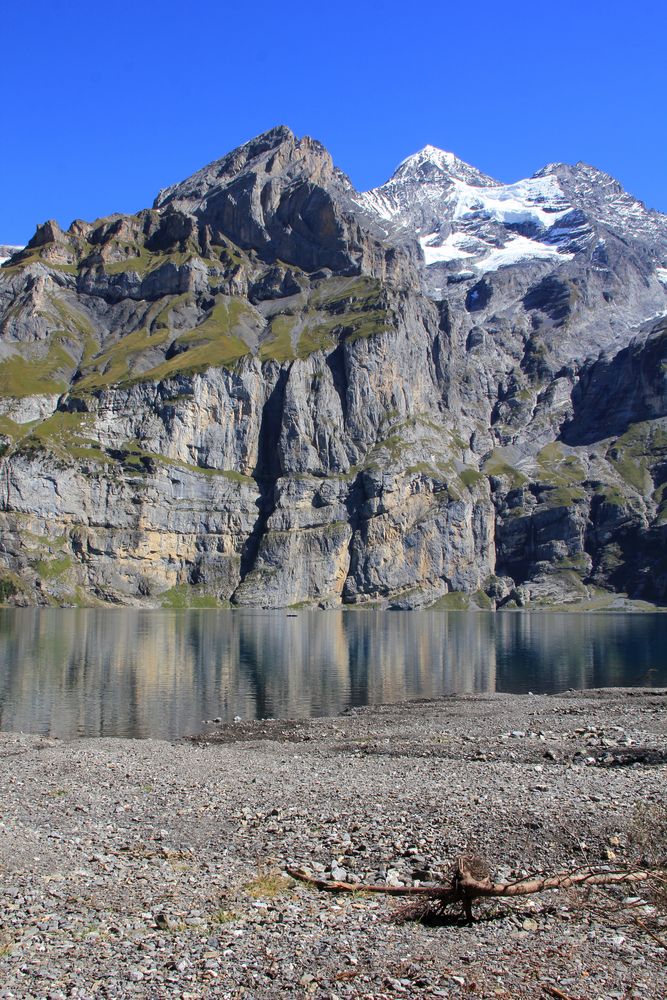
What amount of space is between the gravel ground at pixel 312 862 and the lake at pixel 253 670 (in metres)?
17.7

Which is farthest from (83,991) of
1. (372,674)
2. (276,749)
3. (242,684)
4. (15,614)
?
(15,614)

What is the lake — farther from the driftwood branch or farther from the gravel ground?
the driftwood branch

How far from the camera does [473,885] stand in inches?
715

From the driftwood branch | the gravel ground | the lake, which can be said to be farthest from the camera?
the lake

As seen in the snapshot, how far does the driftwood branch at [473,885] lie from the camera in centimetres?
1806

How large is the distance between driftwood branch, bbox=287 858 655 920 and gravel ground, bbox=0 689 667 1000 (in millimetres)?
351

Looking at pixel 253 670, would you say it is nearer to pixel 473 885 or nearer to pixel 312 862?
pixel 312 862

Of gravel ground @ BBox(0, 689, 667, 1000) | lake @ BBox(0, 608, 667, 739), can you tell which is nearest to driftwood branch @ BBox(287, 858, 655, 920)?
gravel ground @ BBox(0, 689, 667, 1000)

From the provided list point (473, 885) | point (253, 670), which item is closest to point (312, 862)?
point (473, 885)

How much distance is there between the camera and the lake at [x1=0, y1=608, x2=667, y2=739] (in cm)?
6347

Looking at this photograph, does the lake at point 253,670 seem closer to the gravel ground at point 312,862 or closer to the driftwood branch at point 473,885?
the gravel ground at point 312,862

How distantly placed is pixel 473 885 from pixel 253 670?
73862 mm

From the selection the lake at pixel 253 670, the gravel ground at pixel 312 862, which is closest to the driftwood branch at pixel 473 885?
the gravel ground at pixel 312 862

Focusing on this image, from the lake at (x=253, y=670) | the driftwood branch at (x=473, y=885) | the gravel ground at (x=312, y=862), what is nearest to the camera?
the gravel ground at (x=312, y=862)
